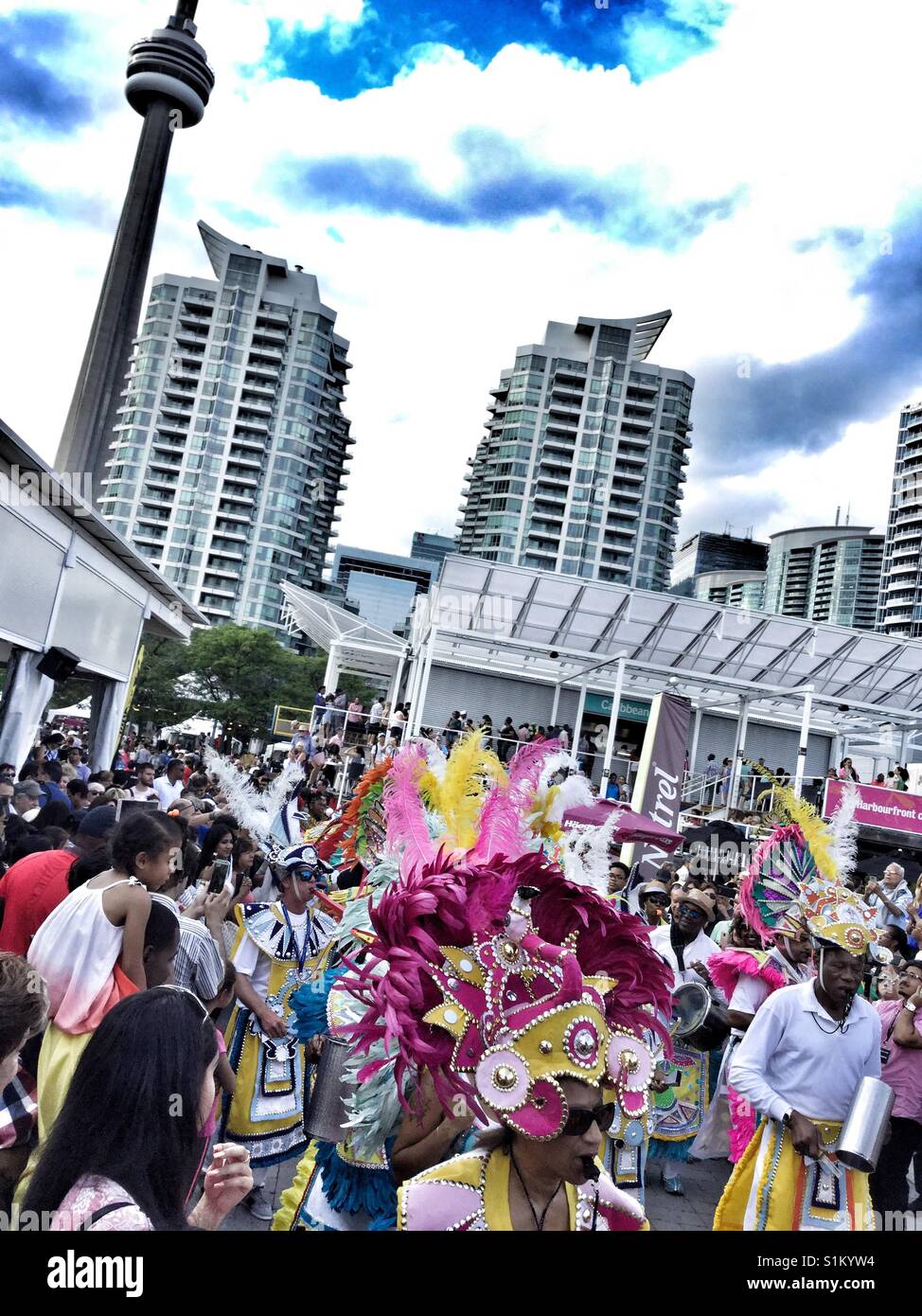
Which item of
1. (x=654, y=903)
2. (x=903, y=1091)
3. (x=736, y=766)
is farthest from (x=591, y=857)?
(x=736, y=766)

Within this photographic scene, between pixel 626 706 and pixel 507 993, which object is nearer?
pixel 507 993

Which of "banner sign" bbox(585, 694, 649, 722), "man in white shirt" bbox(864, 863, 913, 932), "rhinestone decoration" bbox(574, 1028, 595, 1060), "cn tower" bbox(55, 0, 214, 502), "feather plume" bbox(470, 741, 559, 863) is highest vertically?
"cn tower" bbox(55, 0, 214, 502)

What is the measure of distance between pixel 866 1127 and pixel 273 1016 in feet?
7.74

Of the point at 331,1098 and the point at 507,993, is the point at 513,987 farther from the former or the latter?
the point at 331,1098

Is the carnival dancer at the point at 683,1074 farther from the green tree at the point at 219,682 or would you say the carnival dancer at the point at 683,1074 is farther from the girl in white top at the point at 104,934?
the green tree at the point at 219,682

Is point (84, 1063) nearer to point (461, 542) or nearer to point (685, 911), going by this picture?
point (685, 911)

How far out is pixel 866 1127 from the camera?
10.6 feet

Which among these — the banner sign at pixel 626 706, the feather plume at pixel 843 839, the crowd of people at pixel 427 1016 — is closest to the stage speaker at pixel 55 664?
the crowd of people at pixel 427 1016

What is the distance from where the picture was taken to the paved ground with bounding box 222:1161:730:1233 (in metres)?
4.54

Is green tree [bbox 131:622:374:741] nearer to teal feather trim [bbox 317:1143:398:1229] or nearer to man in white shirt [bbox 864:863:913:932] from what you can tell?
man in white shirt [bbox 864:863:913:932]

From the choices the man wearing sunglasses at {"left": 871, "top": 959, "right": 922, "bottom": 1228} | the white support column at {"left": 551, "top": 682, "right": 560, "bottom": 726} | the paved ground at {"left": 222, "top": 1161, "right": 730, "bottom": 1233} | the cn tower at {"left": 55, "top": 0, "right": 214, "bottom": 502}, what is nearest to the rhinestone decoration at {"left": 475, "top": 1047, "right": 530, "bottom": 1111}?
the paved ground at {"left": 222, "top": 1161, "right": 730, "bottom": 1233}

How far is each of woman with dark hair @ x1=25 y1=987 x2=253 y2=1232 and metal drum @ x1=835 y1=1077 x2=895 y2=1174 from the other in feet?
7.55

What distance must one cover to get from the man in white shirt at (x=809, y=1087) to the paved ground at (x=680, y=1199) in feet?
3.68
